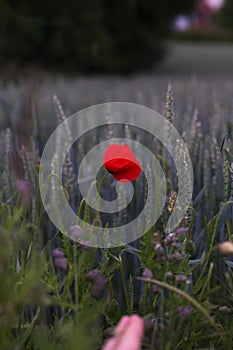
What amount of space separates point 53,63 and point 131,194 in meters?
7.65

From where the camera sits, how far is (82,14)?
8.29 metres

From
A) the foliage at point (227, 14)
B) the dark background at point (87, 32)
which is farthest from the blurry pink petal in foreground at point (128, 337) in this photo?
the foliage at point (227, 14)

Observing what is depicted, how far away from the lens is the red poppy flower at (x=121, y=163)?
111 centimetres

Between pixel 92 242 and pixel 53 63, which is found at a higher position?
pixel 53 63

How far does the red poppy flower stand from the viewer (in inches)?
43.7

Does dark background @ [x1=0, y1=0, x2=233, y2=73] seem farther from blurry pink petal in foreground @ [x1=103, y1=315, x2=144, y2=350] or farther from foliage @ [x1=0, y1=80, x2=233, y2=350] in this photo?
blurry pink petal in foreground @ [x1=103, y1=315, x2=144, y2=350]

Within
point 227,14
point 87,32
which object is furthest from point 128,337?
point 227,14

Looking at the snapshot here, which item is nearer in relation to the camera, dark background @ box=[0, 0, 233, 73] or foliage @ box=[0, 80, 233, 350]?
foliage @ box=[0, 80, 233, 350]

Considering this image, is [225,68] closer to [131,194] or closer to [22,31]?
[22,31]

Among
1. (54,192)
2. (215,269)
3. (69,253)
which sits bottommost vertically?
(215,269)

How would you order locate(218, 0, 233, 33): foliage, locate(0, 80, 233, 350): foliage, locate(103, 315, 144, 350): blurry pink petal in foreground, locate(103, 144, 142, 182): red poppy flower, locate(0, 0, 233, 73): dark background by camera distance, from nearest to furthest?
locate(103, 315, 144, 350): blurry pink petal in foreground, locate(0, 80, 233, 350): foliage, locate(103, 144, 142, 182): red poppy flower, locate(0, 0, 233, 73): dark background, locate(218, 0, 233, 33): foliage

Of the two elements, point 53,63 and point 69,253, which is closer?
point 69,253

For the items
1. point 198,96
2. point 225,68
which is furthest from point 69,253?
point 225,68

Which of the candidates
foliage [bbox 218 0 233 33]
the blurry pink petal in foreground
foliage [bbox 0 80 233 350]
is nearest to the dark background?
foliage [bbox 0 80 233 350]
